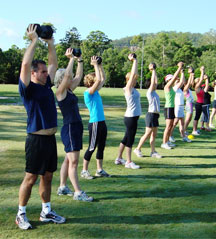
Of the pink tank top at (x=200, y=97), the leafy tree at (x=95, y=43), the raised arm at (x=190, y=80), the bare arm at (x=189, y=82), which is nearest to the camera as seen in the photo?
the raised arm at (x=190, y=80)

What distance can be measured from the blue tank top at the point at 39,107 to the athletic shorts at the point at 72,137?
0.80 metres

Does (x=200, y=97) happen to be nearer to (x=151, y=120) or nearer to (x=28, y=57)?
(x=151, y=120)

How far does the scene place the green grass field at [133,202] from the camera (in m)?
3.93

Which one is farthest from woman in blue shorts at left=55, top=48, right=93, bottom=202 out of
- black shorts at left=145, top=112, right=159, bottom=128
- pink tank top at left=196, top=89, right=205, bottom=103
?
pink tank top at left=196, top=89, right=205, bottom=103

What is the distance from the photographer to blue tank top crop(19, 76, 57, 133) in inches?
151

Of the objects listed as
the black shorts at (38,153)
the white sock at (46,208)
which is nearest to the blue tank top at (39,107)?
the black shorts at (38,153)

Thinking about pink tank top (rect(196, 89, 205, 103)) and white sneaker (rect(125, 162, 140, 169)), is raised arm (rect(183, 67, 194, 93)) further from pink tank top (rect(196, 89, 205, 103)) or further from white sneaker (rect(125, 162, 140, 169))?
white sneaker (rect(125, 162, 140, 169))

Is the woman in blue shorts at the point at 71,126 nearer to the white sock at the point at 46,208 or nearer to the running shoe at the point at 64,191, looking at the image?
the running shoe at the point at 64,191

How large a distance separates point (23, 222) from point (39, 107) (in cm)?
141

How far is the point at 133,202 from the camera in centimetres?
486

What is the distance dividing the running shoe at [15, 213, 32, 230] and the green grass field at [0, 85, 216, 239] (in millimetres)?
60

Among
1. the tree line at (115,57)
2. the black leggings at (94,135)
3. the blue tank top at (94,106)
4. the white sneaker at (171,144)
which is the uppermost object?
the tree line at (115,57)

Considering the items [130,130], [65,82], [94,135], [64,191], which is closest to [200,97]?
[130,130]

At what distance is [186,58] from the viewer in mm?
78312
